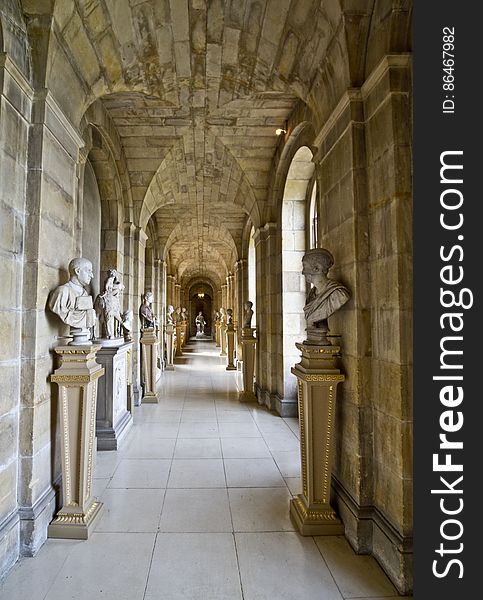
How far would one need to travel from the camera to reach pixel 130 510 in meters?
2.85

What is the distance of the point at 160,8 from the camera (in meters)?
2.94

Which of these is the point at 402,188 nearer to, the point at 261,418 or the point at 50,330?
the point at 50,330

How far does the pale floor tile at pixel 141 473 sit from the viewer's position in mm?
3328

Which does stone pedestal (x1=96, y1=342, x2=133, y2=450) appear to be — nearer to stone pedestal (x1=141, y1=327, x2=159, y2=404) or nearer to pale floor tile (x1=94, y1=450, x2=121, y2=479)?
pale floor tile (x1=94, y1=450, x2=121, y2=479)

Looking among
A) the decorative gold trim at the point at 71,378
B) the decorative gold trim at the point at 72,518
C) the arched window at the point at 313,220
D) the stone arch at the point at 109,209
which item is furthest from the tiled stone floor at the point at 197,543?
the arched window at the point at 313,220

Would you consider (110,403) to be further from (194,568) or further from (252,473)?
(194,568)

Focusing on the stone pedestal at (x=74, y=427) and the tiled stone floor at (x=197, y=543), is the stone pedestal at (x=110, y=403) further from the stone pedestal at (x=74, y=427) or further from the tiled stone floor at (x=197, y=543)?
the stone pedestal at (x=74, y=427)

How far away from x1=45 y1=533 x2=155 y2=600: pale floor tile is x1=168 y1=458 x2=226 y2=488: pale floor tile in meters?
0.82

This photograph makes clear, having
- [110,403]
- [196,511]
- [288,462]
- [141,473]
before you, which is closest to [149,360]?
[110,403]

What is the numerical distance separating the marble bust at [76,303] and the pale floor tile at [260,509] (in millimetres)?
1752

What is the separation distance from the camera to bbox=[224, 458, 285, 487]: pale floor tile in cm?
335

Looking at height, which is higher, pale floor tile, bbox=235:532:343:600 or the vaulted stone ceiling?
the vaulted stone ceiling

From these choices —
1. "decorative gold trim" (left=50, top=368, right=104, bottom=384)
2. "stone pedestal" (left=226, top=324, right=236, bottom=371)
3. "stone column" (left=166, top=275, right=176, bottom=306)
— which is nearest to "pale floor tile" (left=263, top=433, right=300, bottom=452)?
"decorative gold trim" (left=50, top=368, right=104, bottom=384)

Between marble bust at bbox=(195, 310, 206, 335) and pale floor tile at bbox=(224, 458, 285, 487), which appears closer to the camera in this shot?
pale floor tile at bbox=(224, 458, 285, 487)
